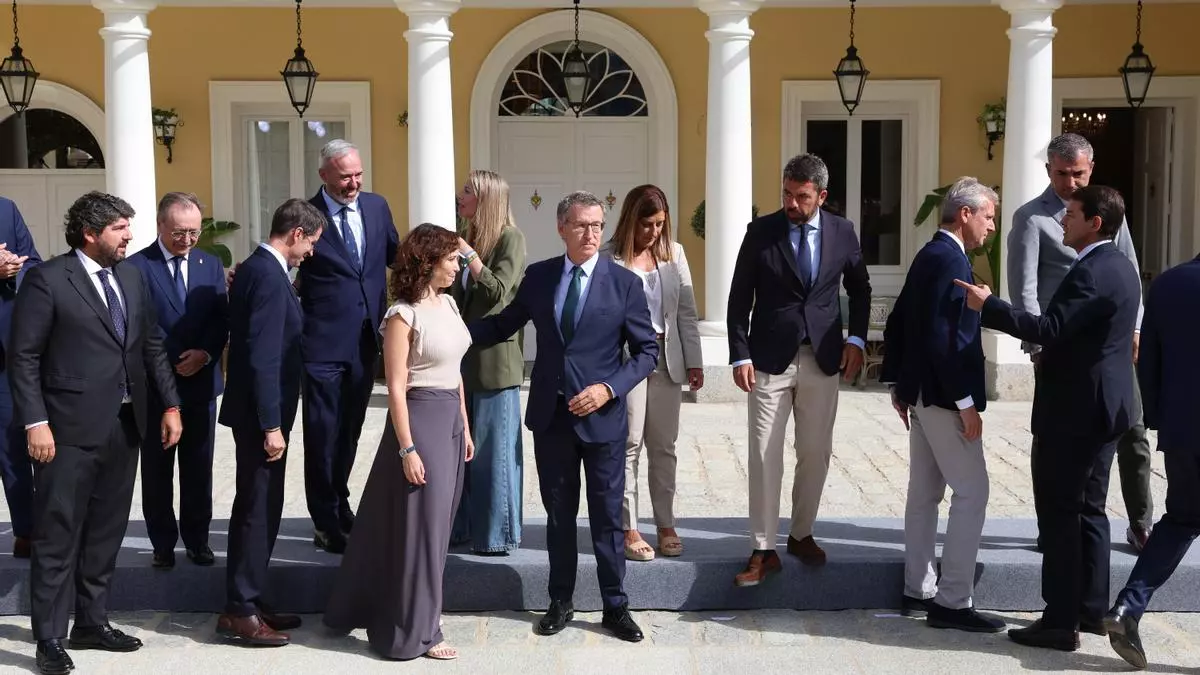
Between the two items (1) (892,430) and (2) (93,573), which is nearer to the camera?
(2) (93,573)

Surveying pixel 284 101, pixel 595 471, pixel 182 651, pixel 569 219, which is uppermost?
pixel 284 101

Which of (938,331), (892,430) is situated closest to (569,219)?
(938,331)

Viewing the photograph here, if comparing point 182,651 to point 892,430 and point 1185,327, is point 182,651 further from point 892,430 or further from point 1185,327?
point 892,430

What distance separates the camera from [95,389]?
542 centimetres

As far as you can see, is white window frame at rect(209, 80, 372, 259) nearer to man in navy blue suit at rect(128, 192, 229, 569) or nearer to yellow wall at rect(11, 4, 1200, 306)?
yellow wall at rect(11, 4, 1200, 306)

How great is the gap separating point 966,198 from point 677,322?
1398 millimetres

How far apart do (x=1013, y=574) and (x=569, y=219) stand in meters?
2.40

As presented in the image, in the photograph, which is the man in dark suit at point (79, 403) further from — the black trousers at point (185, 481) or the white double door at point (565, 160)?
the white double door at point (565, 160)

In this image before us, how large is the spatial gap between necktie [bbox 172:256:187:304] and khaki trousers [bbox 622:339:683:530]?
192 cm

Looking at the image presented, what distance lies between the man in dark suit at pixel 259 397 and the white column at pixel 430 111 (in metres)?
6.12

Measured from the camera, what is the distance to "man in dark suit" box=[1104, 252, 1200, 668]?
17.6 feet

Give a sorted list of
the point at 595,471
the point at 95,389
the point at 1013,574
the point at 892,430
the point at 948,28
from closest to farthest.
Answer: the point at 95,389
the point at 595,471
the point at 1013,574
the point at 892,430
the point at 948,28

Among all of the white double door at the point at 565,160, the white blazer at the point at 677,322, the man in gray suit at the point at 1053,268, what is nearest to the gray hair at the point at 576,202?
the white blazer at the point at 677,322

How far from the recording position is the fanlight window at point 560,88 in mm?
14125
